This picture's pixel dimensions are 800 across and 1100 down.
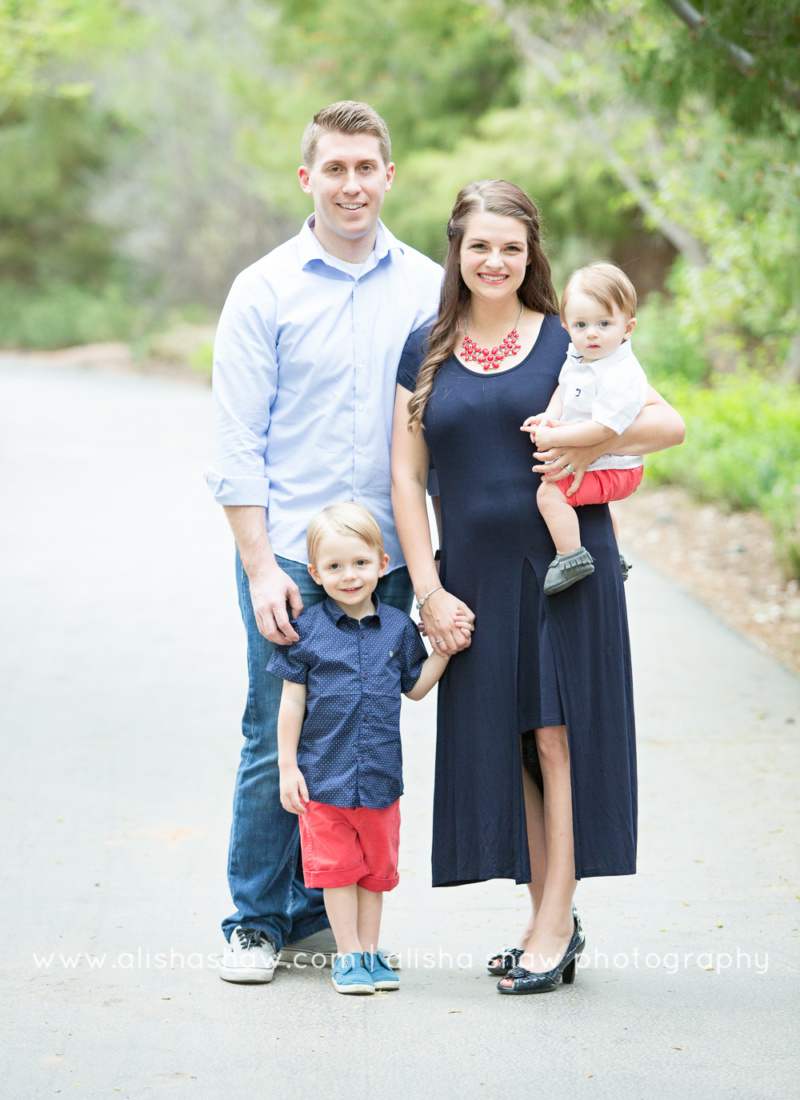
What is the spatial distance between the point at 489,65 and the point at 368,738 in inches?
696

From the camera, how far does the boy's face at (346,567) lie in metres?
3.27

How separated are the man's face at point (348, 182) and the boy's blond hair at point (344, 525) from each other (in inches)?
27.5

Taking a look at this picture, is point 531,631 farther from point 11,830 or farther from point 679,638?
point 679,638

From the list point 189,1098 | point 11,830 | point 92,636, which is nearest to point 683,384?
point 92,636

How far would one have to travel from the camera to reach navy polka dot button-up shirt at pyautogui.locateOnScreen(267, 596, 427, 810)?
331 cm

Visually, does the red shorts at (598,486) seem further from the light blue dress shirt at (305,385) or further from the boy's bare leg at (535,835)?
the boy's bare leg at (535,835)

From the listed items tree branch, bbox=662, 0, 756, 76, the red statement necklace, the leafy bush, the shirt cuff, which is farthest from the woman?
the leafy bush

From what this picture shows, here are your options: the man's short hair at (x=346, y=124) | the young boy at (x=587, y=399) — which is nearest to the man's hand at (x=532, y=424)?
the young boy at (x=587, y=399)

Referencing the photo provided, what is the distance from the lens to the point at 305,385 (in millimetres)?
3387

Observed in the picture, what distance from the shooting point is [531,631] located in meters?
3.32

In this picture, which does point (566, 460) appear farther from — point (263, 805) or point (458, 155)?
point (458, 155)

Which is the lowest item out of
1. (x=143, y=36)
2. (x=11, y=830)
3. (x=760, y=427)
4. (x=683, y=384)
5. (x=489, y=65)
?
(x=11, y=830)

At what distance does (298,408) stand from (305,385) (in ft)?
0.21

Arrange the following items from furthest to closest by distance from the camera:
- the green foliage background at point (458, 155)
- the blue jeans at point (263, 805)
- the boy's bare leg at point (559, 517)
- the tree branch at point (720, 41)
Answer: the green foliage background at point (458, 155), the tree branch at point (720, 41), the blue jeans at point (263, 805), the boy's bare leg at point (559, 517)
